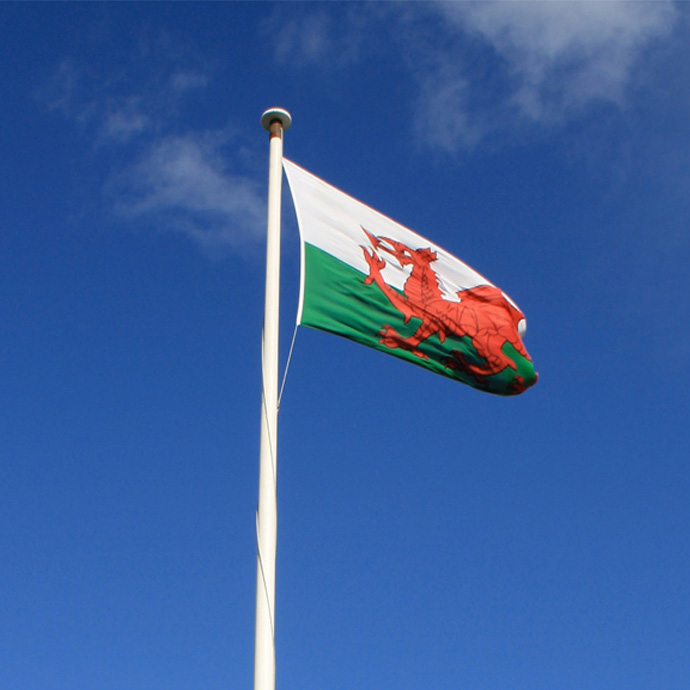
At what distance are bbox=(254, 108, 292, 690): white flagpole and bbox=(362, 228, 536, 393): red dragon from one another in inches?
69.1

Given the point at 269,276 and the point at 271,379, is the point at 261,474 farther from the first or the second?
the point at 269,276

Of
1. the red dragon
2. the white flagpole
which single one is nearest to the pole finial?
the white flagpole

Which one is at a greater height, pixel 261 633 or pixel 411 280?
pixel 411 280

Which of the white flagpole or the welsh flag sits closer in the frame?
the white flagpole

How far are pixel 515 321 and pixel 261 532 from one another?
7032mm

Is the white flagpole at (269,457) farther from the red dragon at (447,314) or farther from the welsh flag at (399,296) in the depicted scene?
the red dragon at (447,314)

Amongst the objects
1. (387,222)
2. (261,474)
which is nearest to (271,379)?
(261,474)

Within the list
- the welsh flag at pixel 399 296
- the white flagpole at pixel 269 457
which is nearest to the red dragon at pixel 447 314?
the welsh flag at pixel 399 296

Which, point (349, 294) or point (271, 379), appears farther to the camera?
point (349, 294)

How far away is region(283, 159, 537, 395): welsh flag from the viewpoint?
13.4 metres

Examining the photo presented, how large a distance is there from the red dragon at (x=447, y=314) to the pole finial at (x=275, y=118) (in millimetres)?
1887

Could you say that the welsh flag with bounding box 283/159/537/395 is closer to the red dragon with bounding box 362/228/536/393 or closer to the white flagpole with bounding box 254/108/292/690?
the red dragon with bounding box 362/228/536/393

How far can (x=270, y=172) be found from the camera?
13.5m

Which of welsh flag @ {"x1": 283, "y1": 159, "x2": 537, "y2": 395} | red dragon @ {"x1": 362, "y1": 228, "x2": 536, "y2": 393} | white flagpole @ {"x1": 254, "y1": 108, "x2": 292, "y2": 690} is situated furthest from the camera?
red dragon @ {"x1": 362, "y1": 228, "x2": 536, "y2": 393}
